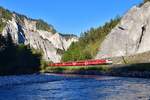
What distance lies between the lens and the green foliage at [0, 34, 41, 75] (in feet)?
378

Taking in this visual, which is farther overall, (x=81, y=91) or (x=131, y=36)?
(x=131, y=36)

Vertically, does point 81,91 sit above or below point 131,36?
below

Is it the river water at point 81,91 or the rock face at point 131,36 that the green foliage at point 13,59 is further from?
the river water at point 81,91

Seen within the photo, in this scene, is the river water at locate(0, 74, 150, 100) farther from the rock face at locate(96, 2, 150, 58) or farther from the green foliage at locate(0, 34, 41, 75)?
the rock face at locate(96, 2, 150, 58)

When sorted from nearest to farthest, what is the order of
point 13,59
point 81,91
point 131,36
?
point 81,91
point 13,59
point 131,36

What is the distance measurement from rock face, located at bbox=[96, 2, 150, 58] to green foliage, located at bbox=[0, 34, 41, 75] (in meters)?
38.9

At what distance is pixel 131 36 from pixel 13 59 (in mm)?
60157

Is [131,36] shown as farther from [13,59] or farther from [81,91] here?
[81,91]

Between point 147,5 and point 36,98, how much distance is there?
130m

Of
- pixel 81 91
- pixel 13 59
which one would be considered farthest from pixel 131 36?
pixel 81 91

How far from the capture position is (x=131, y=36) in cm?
16625

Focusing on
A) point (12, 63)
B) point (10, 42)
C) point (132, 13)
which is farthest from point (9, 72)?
point (132, 13)

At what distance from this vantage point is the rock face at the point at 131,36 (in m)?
153

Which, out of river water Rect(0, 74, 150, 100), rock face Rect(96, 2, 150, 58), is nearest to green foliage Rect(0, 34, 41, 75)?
rock face Rect(96, 2, 150, 58)
